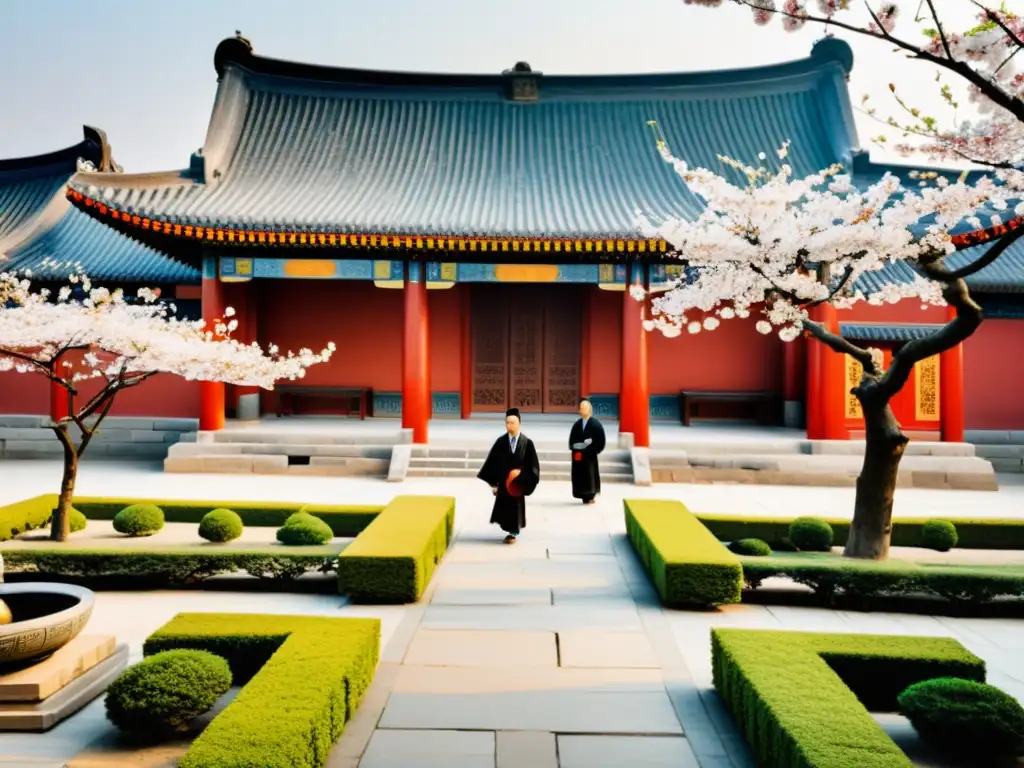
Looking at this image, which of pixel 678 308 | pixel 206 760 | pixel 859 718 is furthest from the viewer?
pixel 678 308

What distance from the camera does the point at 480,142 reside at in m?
18.5

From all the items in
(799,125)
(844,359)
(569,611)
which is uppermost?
(799,125)

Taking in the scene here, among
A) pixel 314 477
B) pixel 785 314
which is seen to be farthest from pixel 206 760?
pixel 314 477

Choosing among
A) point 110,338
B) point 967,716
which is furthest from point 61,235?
point 967,716

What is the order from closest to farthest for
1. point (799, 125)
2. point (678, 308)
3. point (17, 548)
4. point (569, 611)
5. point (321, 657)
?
point (321, 657) < point (569, 611) < point (17, 548) < point (678, 308) < point (799, 125)

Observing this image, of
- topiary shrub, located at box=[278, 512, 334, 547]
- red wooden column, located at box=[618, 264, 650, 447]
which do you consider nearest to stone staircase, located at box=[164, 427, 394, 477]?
red wooden column, located at box=[618, 264, 650, 447]

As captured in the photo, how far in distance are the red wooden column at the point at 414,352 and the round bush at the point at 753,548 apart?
796 centimetres

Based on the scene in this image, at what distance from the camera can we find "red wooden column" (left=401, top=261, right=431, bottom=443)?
48.2 ft

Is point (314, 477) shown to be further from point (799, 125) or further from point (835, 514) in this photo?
point (799, 125)

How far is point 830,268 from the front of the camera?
315 inches

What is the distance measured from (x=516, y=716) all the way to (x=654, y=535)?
3.50m

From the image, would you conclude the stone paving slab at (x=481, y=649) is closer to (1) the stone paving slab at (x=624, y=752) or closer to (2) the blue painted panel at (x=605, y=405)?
(1) the stone paving slab at (x=624, y=752)

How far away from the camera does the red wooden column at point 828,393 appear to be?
14.4 metres

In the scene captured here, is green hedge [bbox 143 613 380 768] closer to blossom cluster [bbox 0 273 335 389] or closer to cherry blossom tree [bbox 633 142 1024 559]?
blossom cluster [bbox 0 273 335 389]
